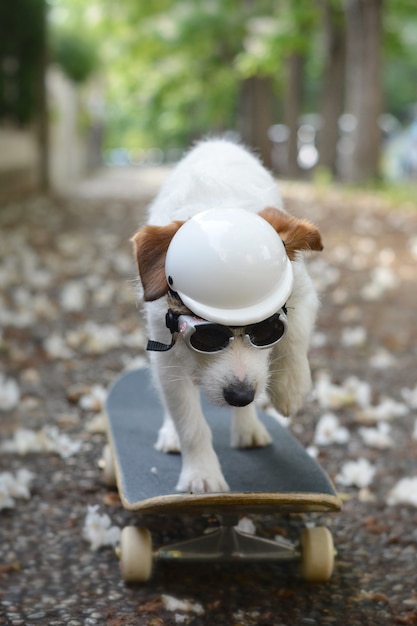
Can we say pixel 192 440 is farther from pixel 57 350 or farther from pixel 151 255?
pixel 57 350

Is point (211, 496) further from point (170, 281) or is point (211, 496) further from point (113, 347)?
point (113, 347)

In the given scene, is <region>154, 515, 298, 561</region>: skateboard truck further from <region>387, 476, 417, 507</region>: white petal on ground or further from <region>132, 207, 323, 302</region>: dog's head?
<region>132, 207, 323, 302</region>: dog's head

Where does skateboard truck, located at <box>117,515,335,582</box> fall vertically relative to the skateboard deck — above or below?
below

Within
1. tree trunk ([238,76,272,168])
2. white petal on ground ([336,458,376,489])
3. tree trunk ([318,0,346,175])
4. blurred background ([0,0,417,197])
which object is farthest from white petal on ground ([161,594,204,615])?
tree trunk ([238,76,272,168])

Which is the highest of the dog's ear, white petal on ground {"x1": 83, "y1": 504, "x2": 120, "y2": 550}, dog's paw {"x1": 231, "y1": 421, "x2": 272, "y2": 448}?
the dog's ear

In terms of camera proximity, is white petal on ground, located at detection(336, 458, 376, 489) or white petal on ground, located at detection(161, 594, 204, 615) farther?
white petal on ground, located at detection(336, 458, 376, 489)

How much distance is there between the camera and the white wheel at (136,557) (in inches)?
111

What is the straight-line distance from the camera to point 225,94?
111 ft

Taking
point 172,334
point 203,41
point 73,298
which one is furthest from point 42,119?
point 172,334

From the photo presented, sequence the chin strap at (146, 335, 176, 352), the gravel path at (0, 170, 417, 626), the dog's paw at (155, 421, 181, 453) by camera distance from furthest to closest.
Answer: the dog's paw at (155, 421, 181, 453) → the gravel path at (0, 170, 417, 626) → the chin strap at (146, 335, 176, 352)

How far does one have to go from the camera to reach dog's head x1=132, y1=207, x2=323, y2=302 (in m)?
2.45

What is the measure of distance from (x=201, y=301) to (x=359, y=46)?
15117 mm

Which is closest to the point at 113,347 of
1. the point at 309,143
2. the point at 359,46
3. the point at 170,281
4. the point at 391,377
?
the point at 391,377

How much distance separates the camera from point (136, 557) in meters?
2.83
